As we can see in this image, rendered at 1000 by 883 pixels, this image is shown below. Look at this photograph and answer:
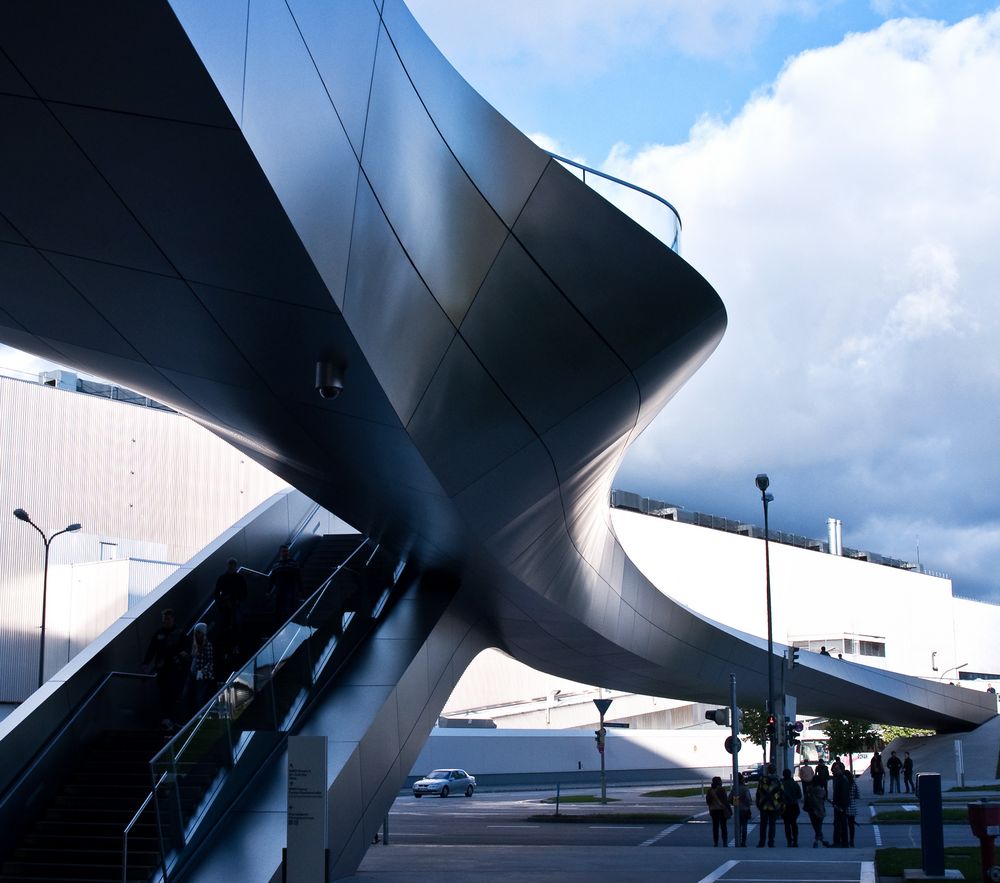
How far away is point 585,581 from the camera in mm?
20703

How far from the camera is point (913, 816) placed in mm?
24562

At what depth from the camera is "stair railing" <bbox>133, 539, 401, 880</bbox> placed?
10.8 metres

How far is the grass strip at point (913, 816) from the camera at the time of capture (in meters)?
22.6

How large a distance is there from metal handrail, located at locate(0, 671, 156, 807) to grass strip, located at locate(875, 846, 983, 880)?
29.6 ft

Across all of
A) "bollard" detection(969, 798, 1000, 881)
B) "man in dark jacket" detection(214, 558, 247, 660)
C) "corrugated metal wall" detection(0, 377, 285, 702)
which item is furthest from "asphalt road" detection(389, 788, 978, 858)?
"corrugated metal wall" detection(0, 377, 285, 702)

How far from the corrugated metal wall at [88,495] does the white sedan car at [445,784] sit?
12.3 meters

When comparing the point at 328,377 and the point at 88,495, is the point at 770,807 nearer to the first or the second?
the point at 328,377

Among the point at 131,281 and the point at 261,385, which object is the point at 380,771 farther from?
Result: the point at 131,281

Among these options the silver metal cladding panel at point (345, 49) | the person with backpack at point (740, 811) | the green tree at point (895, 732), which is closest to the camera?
the silver metal cladding panel at point (345, 49)

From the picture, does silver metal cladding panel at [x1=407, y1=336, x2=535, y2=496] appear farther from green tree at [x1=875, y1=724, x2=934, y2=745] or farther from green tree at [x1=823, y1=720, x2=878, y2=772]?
green tree at [x1=875, y1=724, x2=934, y2=745]

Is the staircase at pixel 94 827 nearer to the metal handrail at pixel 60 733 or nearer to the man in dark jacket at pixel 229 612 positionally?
the metal handrail at pixel 60 733

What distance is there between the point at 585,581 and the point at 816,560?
5899 cm

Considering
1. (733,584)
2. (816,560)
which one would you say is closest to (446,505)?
(733,584)

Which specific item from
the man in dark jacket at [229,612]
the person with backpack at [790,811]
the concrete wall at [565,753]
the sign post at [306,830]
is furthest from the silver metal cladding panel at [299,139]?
the concrete wall at [565,753]
